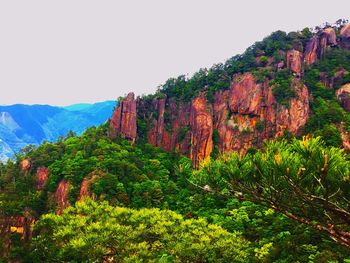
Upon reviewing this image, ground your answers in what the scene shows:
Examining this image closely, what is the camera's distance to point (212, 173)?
8.26m

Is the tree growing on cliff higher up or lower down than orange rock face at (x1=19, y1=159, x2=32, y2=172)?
higher up

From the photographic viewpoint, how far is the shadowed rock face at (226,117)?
2020 inches

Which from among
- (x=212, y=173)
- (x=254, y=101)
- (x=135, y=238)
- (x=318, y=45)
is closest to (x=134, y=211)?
(x=135, y=238)

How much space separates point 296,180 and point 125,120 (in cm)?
5002

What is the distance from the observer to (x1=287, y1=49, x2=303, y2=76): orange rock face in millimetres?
56344

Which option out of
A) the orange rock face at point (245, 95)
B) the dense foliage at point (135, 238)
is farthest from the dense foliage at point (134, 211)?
the orange rock face at point (245, 95)

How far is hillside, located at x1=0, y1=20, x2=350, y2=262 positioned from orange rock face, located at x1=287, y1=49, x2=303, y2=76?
0.60 ft

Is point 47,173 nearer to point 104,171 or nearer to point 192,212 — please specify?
point 104,171

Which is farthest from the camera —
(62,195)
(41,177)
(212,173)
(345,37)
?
(345,37)

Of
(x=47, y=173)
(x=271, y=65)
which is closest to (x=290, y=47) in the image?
(x=271, y=65)

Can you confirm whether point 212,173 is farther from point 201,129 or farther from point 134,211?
point 201,129

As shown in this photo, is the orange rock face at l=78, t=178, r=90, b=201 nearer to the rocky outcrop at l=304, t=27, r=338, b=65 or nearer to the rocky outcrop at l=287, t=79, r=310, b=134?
the rocky outcrop at l=287, t=79, r=310, b=134

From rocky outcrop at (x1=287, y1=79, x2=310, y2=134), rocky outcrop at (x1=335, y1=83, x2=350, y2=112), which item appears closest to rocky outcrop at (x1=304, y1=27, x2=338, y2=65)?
rocky outcrop at (x1=335, y1=83, x2=350, y2=112)

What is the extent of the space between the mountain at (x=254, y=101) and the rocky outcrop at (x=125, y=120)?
15 cm
